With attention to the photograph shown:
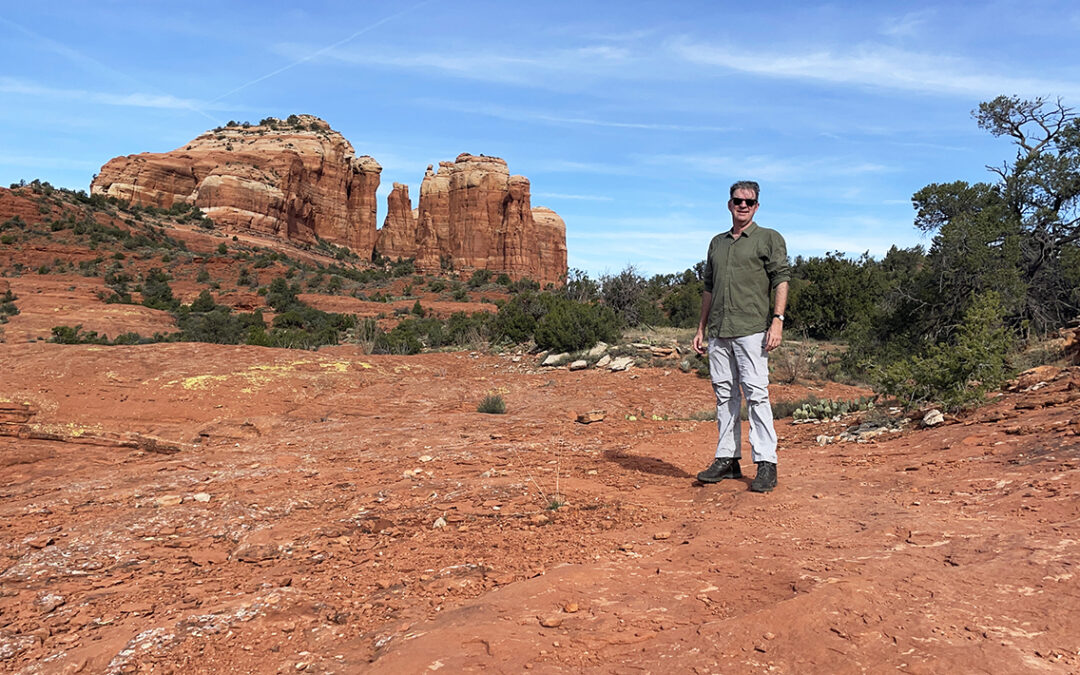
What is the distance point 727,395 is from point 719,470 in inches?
20.9

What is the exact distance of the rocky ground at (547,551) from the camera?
7.08 feet

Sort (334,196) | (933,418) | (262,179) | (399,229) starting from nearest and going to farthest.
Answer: (933,418), (262,179), (334,196), (399,229)

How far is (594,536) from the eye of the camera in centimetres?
352

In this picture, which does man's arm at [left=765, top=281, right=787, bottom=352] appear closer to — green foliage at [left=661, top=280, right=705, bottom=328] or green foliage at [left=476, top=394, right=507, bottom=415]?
green foliage at [left=476, top=394, right=507, bottom=415]

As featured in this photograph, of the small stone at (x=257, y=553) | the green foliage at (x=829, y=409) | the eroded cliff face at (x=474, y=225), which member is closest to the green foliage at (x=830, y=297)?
the green foliage at (x=829, y=409)

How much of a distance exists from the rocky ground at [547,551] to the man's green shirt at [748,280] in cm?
111

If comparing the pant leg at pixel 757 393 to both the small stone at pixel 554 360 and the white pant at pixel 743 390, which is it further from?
the small stone at pixel 554 360

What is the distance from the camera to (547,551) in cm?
331

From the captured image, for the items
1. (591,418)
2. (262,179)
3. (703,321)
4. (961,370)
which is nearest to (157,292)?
(262,179)

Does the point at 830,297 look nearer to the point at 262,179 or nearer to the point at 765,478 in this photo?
the point at 765,478

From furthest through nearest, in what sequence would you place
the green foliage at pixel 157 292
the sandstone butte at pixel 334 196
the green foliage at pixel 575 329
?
the sandstone butte at pixel 334 196, the green foliage at pixel 157 292, the green foliage at pixel 575 329

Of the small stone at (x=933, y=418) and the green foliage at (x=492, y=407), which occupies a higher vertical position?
the small stone at (x=933, y=418)

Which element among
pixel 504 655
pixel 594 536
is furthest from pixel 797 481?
pixel 504 655

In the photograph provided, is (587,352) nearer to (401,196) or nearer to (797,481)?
(797,481)
